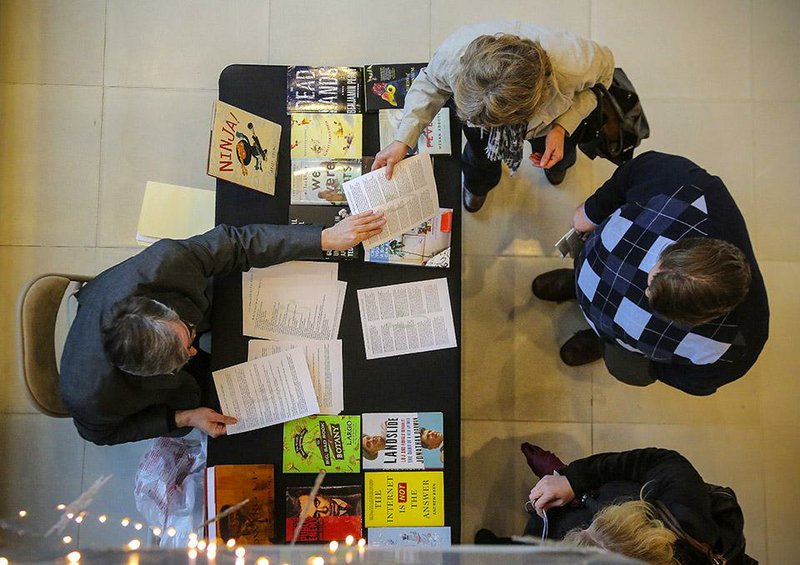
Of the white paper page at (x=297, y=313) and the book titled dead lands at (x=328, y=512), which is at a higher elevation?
the white paper page at (x=297, y=313)

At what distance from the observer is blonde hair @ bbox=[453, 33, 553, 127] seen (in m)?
1.61

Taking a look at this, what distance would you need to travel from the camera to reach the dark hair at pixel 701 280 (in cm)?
147

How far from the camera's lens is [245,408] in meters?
1.92

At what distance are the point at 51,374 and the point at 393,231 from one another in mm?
1084

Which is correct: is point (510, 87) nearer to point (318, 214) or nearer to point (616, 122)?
point (616, 122)

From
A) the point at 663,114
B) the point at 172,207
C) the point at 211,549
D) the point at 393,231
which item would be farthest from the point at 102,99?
the point at 663,114

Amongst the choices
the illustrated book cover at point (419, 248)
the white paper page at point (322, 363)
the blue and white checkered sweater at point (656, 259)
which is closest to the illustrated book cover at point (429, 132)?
A: the illustrated book cover at point (419, 248)

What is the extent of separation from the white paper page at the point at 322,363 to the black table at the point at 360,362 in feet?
0.07

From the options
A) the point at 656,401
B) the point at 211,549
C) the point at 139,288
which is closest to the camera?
the point at 211,549

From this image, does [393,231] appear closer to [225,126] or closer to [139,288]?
[225,126]

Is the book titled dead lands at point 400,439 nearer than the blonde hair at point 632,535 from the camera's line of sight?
No

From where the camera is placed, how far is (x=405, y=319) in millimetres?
1923

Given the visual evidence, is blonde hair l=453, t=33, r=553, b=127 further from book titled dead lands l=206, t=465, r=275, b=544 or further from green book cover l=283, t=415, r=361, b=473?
book titled dead lands l=206, t=465, r=275, b=544

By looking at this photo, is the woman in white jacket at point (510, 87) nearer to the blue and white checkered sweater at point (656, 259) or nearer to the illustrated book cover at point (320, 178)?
the illustrated book cover at point (320, 178)
